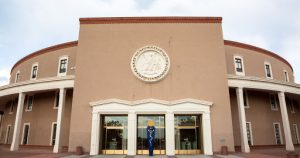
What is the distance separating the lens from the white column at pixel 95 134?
18142 mm

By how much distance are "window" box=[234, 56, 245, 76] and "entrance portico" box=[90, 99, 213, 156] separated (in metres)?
8.10

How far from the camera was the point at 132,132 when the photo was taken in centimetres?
1836

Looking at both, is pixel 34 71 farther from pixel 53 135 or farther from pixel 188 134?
pixel 188 134

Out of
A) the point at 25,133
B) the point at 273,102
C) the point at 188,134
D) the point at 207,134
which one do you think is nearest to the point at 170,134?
the point at 188,134

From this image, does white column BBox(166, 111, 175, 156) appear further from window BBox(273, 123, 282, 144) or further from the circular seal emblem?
window BBox(273, 123, 282, 144)

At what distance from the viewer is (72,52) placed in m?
25.4

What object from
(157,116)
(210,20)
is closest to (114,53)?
(157,116)

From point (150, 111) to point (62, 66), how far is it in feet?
41.4

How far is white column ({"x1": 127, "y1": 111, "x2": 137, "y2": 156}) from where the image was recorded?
711 inches

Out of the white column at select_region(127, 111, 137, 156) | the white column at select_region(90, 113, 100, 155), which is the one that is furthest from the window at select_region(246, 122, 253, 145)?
the white column at select_region(90, 113, 100, 155)

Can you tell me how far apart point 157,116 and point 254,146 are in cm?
1103

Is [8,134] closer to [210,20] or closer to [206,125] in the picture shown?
[206,125]

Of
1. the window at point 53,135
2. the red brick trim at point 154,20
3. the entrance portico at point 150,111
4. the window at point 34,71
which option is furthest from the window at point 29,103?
the red brick trim at point 154,20

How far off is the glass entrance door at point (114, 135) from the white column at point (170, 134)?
3563 mm
